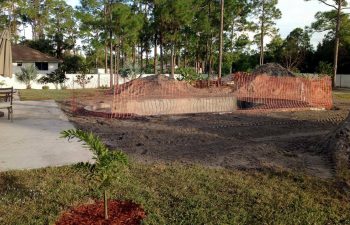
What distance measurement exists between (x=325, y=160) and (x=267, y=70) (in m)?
15.9

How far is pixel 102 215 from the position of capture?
4.18 metres

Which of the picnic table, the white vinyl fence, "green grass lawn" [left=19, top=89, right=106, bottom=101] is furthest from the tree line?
the picnic table

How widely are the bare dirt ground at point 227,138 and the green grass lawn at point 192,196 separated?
2.10 ft

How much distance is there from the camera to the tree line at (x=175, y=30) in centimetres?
3416

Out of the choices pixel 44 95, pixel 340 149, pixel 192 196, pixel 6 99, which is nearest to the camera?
pixel 192 196

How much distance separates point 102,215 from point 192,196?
1217 millimetres

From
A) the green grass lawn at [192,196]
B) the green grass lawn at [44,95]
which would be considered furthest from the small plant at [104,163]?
the green grass lawn at [44,95]

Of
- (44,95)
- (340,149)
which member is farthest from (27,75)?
(340,149)

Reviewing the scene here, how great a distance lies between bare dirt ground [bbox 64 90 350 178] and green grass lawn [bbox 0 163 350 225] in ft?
2.10

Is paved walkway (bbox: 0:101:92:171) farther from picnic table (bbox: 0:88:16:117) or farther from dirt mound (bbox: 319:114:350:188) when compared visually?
dirt mound (bbox: 319:114:350:188)

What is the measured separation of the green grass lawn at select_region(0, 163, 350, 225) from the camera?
4.15 m

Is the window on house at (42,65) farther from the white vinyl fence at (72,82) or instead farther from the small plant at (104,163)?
the small plant at (104,163)

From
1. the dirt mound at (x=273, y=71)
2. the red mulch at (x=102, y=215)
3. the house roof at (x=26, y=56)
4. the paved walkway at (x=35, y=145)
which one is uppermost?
the house roof at (x=26, y=56)

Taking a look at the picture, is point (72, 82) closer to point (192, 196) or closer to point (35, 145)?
point (35, 145)
